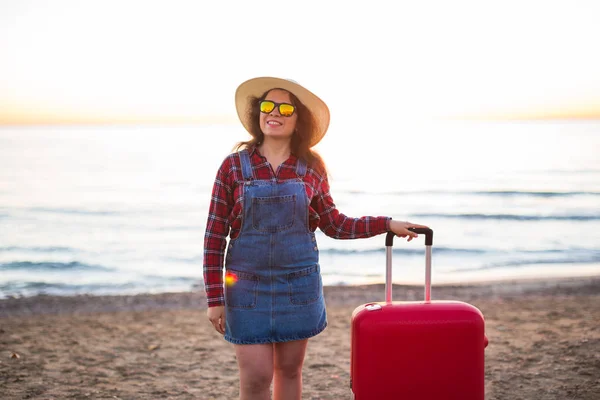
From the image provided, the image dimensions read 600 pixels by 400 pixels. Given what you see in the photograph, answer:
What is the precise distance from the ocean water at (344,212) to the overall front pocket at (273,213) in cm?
43

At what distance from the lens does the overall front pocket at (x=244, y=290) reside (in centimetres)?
254

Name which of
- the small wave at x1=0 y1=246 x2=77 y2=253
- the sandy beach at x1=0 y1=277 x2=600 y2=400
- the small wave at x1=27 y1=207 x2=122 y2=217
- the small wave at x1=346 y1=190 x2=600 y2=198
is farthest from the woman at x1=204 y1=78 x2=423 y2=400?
the small wave at x1=346 y1=190 x2=600 y2=198

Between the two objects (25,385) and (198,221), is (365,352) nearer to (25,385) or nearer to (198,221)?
(25,385)

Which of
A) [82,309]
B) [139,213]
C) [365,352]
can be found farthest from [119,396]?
[139,213]

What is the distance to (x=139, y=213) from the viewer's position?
1825 centimetres

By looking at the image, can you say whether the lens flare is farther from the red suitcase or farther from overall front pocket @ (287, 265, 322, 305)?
the red suitcase

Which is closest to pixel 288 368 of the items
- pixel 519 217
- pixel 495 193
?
pixel 519 217

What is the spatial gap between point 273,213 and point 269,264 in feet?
0.66

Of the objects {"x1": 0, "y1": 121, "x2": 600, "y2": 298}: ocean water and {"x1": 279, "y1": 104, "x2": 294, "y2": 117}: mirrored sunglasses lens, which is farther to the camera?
{"x1": 0, "y1": 121, "x2": 600, "y2": 298}: ocean water

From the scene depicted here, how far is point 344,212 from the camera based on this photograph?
57.1 ft

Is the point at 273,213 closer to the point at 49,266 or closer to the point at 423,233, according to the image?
the point at 423,233

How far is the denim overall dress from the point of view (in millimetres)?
2510

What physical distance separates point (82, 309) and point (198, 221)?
1004cm

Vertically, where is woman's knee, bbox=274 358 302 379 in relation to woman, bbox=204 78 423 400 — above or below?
below
